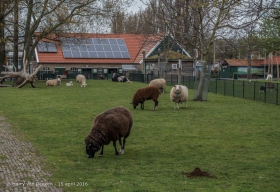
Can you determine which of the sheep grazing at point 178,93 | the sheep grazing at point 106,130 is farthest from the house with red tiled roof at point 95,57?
the sheep grazing at point 106,130

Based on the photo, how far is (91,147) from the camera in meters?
11.0

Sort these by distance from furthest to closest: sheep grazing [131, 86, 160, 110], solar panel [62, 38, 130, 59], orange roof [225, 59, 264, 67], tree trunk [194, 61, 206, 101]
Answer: orange roof [225, 59, 264, 67]
solar panel [62, 38, 130, 59]
tree trunk [194, 61, 206, 101]
sheep grazing [131, 86, 160, 110]

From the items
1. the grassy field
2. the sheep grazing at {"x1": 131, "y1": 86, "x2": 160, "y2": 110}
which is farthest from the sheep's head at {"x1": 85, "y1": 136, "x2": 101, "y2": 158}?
the sheep grazing at {"x1": 131, "y1": 86, "x2": 160, "y2": 110}

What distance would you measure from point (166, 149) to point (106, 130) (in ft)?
7.36

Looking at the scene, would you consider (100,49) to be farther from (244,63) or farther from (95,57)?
(244,63)

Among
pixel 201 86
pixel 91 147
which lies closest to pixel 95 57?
pixel 201 86

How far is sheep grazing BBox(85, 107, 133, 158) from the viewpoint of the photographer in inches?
432

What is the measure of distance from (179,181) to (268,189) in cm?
161

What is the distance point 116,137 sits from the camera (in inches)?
446

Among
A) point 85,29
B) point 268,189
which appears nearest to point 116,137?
point 268,189

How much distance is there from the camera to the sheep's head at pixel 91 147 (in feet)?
35.9

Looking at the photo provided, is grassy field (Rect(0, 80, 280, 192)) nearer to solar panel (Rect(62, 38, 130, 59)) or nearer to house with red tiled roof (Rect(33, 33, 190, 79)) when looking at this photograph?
house with red tiled roof (Rect(33, 33, 190, 79))

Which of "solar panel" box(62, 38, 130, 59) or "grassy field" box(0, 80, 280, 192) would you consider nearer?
"grassy field" box(0, 80, 280, 192)

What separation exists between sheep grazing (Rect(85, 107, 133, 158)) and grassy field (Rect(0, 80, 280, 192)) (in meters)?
0.34
